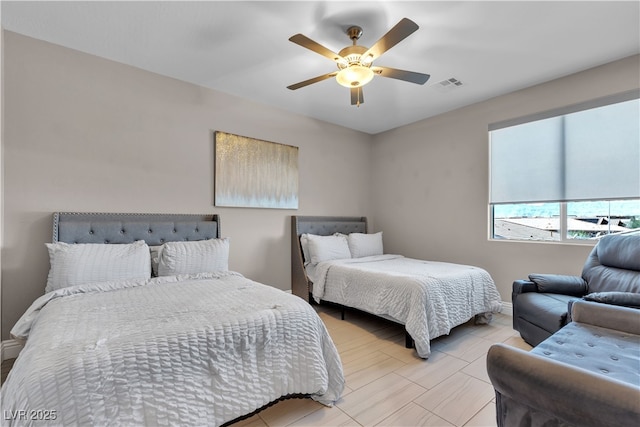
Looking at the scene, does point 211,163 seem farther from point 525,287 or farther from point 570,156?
point 570,156

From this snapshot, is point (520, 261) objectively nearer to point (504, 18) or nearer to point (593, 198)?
point (593, 198)

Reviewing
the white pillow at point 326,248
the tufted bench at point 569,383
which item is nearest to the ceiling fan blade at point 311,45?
the tufted bench at point 569,383

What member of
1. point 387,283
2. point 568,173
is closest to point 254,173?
point 387,283

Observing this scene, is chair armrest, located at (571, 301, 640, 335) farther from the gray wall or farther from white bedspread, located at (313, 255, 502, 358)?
the gray wall

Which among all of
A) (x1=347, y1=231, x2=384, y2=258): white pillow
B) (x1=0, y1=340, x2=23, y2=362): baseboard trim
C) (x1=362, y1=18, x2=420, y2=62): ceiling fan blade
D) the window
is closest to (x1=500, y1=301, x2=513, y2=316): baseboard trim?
the window

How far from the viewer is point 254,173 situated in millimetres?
3844

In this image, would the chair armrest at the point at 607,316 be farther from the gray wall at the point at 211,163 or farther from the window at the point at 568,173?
the window at the point at 568,173

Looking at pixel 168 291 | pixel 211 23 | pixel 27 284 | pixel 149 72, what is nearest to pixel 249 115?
pixel 149 72

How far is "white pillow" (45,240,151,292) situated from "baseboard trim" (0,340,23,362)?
0.65 m

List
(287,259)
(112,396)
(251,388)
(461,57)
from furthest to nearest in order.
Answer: (287,259)
(461,57)
(251,388)
(112,396)

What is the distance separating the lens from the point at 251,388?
161 cm

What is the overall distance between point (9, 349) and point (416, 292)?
11.3 feet

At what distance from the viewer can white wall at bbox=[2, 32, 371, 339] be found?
8.09ft

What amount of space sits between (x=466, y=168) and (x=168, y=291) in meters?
3.82
